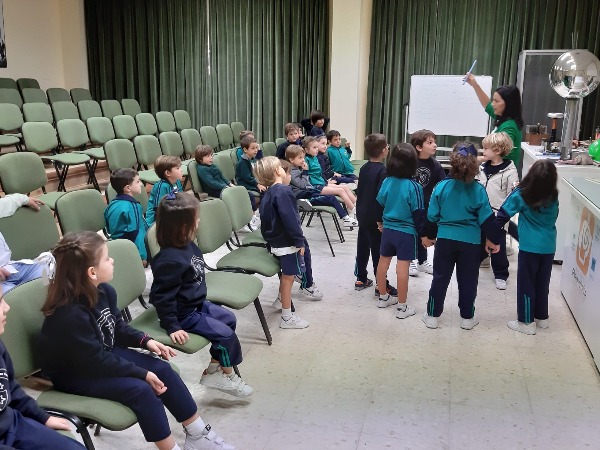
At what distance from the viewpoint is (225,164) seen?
5316 mm

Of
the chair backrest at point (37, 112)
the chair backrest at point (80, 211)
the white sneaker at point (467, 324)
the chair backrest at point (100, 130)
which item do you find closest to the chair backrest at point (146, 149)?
the chair backrest at point (100, 130)

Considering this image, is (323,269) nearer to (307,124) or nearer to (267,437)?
(267,437)

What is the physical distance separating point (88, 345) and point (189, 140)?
5.17 metres

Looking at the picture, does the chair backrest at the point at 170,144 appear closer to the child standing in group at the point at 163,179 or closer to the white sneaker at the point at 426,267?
the child standing in group at the point at 163,179

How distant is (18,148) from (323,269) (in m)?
3.91

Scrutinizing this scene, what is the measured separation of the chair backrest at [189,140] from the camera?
6633 mm

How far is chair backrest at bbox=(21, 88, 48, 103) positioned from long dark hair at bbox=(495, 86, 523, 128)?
583cm

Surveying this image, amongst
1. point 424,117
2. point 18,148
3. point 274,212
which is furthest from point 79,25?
point 274,212

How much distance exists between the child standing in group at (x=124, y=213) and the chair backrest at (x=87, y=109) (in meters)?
4.33

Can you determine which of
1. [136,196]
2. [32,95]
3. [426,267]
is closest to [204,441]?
[136,196]

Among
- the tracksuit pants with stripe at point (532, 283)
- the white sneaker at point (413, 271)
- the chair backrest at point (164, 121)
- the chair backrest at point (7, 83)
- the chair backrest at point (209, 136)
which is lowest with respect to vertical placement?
the white sneaker at point (413, 271)

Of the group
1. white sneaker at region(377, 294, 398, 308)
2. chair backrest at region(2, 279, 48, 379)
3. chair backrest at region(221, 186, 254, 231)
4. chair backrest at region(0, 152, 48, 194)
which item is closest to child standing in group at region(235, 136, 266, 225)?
chair backrest at region(221, 186, 254, 231)

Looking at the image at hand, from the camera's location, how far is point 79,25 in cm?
902

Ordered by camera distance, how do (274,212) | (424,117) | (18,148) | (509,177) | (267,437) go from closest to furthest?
(267,437)
(274,212)
(509,177)
(18,148)
(424,117)
